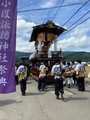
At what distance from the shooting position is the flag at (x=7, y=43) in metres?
8.40

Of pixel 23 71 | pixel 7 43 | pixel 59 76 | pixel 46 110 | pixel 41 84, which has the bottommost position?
pixel 46 110

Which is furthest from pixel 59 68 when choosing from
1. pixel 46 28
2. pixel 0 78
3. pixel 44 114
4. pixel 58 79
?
pixel 46 28

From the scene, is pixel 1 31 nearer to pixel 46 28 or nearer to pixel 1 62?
pixel 1 62

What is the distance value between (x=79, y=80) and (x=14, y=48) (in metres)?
8.63

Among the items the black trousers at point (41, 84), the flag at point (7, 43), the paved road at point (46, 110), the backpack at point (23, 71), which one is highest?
the flag at point (7, 43)

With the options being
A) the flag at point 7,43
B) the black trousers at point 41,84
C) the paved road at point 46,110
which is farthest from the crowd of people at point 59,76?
the flag at point 7,43

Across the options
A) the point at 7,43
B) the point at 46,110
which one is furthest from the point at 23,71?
the point at 7,43

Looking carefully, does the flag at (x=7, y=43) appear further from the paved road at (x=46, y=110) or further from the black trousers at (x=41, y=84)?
the black trousers at (x=41, y=84)

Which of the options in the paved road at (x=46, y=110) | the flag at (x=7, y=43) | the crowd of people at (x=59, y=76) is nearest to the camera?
the flag at (x=7, y=43)

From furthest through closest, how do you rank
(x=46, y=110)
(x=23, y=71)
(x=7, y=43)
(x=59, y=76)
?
(x=23, y=71), (x=59, y=76), (x=46, y=110), (x=7, y=43)

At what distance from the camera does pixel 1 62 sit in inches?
338

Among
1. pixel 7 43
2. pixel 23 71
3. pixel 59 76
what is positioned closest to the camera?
pixel 7 43

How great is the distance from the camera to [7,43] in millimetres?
8555

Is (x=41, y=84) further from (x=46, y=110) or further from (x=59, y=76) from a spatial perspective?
A: (x=46, y=110)
